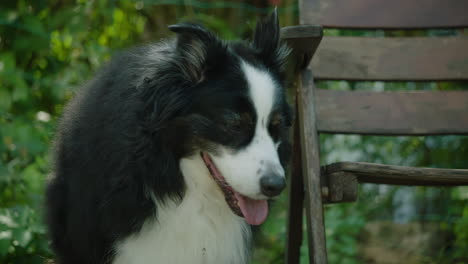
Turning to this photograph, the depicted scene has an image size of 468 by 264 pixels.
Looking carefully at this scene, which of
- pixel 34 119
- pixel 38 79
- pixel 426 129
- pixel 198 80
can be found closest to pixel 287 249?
pixel 426 129

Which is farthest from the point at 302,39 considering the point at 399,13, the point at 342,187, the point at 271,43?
the point at 399,13

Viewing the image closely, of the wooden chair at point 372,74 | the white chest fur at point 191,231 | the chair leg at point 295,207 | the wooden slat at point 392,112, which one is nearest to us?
the white chest fur at point 191,231

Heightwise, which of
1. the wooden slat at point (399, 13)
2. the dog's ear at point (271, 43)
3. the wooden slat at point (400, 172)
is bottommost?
the wooden slat at point (400, 172)

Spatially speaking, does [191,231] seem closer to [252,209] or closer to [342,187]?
[252,209]

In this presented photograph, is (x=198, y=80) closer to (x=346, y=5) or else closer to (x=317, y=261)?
(x=317, y=261)

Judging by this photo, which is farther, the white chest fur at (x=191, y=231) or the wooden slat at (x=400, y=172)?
the white chest fur at (x=191, y=231)

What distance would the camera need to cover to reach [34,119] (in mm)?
3951

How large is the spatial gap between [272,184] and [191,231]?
49 centimetres

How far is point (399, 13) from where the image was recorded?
3.34m

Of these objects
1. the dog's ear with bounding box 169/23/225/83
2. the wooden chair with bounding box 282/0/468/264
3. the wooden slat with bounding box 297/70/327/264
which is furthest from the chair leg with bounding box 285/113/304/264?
the dog's ear with bounding box 169/23/225/83

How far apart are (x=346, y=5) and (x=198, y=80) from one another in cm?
132

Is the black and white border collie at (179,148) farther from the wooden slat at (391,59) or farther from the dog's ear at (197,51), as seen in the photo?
the wooden slat at (391,59)

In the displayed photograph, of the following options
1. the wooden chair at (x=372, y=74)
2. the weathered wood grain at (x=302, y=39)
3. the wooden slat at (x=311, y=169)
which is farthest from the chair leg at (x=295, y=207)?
the weathered wood grain at (x=302, y=39)

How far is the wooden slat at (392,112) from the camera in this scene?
303 cm
